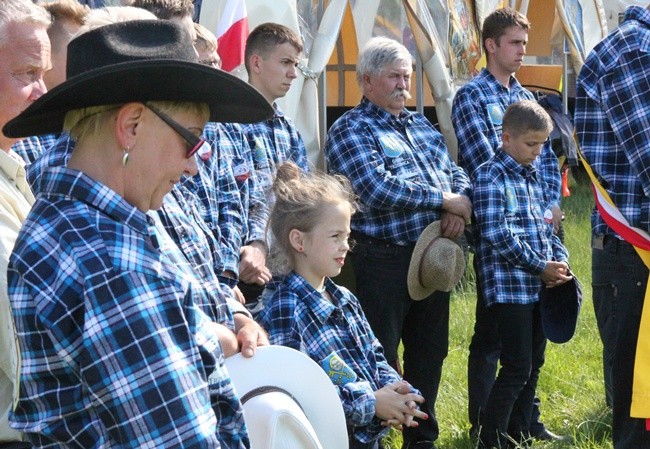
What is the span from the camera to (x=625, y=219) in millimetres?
3984

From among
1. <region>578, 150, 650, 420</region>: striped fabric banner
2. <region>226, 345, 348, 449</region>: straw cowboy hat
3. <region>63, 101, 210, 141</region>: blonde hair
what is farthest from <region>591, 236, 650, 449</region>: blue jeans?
<region>63, 101, 210, 141</region>: blonde hair

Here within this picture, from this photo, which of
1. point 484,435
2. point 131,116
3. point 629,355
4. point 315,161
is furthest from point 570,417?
point 131,116

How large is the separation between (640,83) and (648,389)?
1.17m

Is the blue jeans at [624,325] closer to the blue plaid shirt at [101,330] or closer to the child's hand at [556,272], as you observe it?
the child's hand at [556,272]

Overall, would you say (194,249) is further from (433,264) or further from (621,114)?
(433,264)

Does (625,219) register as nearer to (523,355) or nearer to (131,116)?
(523,355)

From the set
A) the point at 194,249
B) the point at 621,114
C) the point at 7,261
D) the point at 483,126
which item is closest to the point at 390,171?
the point at 483,126

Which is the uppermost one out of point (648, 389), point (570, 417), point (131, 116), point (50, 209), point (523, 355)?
point (131, 116)

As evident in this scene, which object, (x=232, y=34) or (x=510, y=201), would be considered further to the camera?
(x=232, y=34)

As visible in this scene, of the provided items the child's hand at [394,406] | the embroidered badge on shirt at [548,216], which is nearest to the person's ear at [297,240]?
the child's hand at [394,406]

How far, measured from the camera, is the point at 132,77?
6.12 ft

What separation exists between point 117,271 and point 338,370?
172 cm

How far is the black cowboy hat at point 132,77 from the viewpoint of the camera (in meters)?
1.86

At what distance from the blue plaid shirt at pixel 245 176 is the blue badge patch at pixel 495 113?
1.91 m
